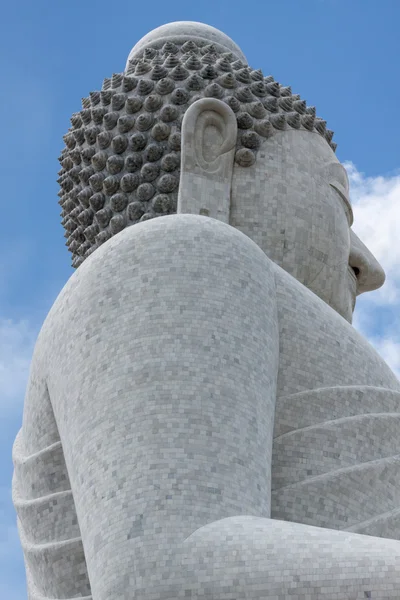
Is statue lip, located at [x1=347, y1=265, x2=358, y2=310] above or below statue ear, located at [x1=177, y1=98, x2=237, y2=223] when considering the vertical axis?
below

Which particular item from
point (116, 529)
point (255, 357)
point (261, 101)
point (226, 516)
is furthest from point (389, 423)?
point (261, 101)

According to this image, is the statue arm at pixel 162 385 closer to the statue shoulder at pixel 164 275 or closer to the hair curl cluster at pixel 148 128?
the statue shoulder at pixel 164 275

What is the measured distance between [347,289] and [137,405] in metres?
2.86

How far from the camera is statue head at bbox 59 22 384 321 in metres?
7.66

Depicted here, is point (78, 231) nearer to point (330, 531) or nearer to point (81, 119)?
point (81, 119)

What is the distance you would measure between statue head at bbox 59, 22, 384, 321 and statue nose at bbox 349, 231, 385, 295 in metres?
0.01

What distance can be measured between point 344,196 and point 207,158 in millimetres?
1164

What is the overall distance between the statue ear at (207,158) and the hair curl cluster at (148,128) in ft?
0.40

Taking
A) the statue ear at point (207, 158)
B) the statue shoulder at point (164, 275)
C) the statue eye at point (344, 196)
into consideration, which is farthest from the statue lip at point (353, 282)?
the statue shoulder at point (164, 275)

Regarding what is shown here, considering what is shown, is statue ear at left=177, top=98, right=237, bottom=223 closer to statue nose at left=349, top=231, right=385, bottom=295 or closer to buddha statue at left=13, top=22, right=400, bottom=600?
buddha statue at left=13, top=22, right=400, bottom=600

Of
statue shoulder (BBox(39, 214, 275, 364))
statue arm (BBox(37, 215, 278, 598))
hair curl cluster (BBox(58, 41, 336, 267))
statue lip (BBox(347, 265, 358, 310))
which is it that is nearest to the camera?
statue arm (BBox(37, 215, 278, 598))

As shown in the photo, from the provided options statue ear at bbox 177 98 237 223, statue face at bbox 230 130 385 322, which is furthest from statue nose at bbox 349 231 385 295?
statue ear at bbox 177 98 237 223

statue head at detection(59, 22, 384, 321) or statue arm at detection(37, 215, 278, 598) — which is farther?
statue head at detection(59, 22, 384, 321)

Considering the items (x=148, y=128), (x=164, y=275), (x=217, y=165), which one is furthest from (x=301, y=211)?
(x=164, y=275)
